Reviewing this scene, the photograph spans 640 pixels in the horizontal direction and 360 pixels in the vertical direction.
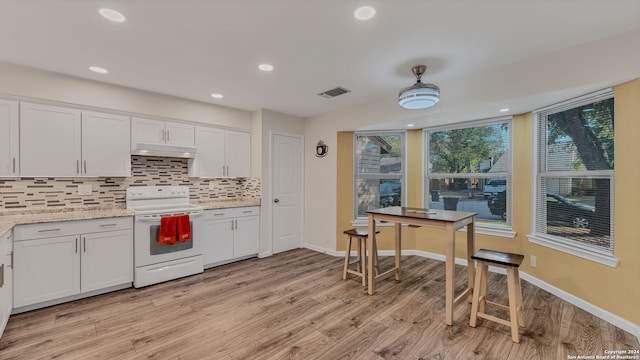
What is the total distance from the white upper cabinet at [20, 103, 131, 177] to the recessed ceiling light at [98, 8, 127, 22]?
176cm

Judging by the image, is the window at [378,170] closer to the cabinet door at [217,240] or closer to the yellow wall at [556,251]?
the yellow wall at [556,251]

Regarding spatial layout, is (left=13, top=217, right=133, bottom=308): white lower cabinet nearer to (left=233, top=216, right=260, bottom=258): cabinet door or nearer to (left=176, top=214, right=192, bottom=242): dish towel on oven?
(left=176, top=214, right=192, bottom=242): dish towel on oven

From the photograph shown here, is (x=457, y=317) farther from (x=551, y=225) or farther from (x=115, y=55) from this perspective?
(x=115, y=55)

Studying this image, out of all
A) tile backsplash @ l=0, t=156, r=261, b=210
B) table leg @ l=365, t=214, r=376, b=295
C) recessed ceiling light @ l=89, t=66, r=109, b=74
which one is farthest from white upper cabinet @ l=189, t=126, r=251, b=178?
table leg @ l=365, t=214, r=376, b=295

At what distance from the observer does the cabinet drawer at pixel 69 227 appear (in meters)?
2.63

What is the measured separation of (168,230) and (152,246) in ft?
0.82

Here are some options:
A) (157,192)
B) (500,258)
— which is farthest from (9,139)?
(500,258)

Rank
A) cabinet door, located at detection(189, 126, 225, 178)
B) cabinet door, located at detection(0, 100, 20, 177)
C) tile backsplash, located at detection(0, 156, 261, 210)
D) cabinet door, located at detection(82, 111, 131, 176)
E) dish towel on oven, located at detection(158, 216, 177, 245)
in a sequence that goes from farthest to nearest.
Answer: cabinet door, located at detection(189, 126, 225, 178)
dish towel on oven, located at detection(158, 216, 177, 245)
cabinet door, located at detection(82, 111, 131, 176)
tile backsplash, located at detection(0, 156, 261, 210)
cabinet door, located at detection(0, 100, 20, 177)

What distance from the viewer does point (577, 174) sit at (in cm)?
292

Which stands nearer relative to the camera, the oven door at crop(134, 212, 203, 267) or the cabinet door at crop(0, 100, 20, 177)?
the cabinet door at crop(0, 100, 20, 177)

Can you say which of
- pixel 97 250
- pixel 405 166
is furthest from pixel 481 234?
pixel 97 250

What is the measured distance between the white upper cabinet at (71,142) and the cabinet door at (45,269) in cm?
81

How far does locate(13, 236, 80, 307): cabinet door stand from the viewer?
262 cm

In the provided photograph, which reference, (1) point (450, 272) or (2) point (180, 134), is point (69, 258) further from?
(1) point (450, 272)
